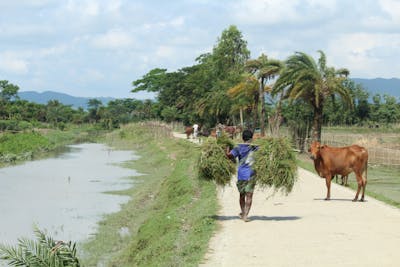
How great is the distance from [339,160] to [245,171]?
421cm

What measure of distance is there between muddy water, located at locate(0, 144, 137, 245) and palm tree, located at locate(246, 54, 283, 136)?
9347 millimetres

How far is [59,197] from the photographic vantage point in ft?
76.8

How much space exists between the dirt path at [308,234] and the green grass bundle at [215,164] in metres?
0.83

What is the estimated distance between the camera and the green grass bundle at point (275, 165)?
11.4 m

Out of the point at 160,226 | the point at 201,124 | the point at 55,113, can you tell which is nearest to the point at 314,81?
the point at 160,226

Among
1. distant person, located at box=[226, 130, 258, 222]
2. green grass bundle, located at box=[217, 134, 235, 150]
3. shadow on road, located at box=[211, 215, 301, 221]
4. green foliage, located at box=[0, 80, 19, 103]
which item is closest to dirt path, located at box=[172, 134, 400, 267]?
shadow on road, located at box=[211, 215, 301, 221]

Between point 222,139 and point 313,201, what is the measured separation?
3563mm

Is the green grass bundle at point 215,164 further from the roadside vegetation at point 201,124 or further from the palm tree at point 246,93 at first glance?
Answer: the palm tree at point 246,93

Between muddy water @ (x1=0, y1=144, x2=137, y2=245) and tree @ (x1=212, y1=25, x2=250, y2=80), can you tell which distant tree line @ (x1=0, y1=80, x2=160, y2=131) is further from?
muddy water @ (x1=0, y1=144, x2=137, y2=245)

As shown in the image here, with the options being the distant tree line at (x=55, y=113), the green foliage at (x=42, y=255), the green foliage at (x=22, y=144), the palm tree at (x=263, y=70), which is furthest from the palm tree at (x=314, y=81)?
the distant tree line at (x=55, y=113)

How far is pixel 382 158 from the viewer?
27812 mm

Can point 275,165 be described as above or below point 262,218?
above

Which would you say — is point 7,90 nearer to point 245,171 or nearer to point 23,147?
point 23,147

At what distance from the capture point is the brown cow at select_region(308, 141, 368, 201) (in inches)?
582
